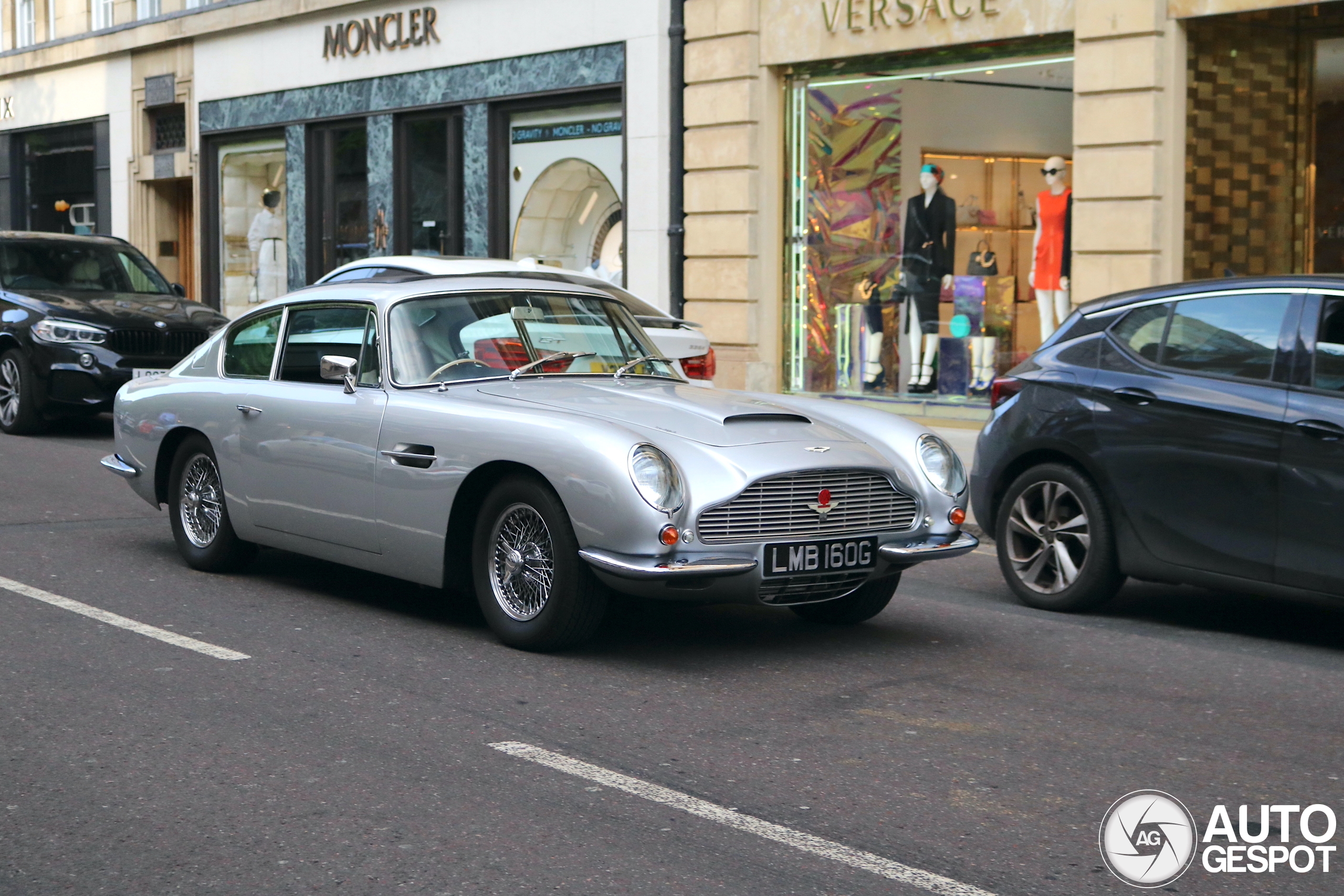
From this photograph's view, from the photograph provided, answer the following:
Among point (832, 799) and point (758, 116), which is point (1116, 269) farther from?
point (832, 799)

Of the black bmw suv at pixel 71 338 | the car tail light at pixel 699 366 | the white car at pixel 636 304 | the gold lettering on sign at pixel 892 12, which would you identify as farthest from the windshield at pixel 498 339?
the gold lettering on sign at pixel 892 12

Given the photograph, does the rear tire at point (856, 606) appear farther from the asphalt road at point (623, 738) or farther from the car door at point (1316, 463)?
the car door at point (1316, 463)

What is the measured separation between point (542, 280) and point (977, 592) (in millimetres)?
2581

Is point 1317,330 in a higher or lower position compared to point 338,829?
higher

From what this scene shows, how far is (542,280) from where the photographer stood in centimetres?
788

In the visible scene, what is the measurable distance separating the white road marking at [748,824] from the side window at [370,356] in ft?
8.23

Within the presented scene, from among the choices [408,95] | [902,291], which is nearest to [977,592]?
[902,291]

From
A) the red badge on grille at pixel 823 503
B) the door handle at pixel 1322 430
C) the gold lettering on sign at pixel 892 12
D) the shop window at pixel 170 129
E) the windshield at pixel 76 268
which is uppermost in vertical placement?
the shop window at pixel 170 129

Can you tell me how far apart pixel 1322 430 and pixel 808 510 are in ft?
6.79

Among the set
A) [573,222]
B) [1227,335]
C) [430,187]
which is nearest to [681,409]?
[1227,335]

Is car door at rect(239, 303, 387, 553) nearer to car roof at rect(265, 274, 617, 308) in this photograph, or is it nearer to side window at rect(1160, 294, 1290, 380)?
car roof at rect(265, 274, 617, 308)

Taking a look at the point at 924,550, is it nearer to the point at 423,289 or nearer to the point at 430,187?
the point at 423,289

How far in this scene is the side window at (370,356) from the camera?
7.13 meters

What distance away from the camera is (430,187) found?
2205 cm
